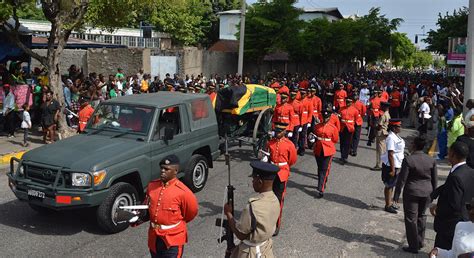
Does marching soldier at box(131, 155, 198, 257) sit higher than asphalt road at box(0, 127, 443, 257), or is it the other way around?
marching soldier at box(131, 155, 198, 257)

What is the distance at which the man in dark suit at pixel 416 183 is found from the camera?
6711 mm

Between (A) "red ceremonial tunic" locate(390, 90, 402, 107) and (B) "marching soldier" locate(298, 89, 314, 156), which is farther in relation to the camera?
(A) "red ceremonial tunic" locate(390, 90, 402, 107)

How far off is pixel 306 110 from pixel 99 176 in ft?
25.6

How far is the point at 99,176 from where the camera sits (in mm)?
7012

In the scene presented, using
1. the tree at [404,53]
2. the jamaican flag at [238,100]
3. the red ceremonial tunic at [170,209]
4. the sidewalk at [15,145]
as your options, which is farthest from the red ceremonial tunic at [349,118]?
the tree at [404,53]

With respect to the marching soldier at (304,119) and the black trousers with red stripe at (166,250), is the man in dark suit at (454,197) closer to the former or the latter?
the black trousers with red stripe at (166,250)

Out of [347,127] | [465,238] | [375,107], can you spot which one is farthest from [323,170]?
[375,107]

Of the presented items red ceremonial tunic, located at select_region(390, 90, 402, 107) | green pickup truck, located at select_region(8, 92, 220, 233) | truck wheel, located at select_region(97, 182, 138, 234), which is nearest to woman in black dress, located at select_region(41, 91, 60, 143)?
green pickup truck, located at select_region(8, 92, 220, 233)

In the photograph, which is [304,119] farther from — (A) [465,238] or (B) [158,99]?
(A) [465,238]

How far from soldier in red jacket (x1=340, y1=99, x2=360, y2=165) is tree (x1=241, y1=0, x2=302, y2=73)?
17762mm

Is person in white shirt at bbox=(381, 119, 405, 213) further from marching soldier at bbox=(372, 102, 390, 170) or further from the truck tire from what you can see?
the truck tire

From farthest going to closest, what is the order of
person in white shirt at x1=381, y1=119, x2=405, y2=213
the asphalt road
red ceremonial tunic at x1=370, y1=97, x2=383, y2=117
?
red ceremonial tunic at x1=370, y1=97, x2=383, y2=117, person in white shirt at x1=381, y1=119, x2=405, y2=213, the asphalt road

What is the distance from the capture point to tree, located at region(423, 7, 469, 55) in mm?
32344

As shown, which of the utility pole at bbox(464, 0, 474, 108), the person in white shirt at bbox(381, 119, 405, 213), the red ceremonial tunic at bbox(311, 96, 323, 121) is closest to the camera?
the person in white shirt at bbox(381, 119, 405, 213)
